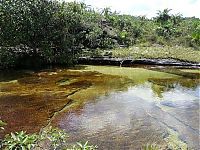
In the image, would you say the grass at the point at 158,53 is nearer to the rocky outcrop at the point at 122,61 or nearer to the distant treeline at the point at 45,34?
the rocky outcrop at the point at 122,61

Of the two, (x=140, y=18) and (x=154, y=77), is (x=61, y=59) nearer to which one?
(x=154, y=77)

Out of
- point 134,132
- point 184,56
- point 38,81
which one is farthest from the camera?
point 184,56

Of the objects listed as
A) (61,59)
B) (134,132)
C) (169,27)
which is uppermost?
(169,27)

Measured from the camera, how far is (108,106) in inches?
464

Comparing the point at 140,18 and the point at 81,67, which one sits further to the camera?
the point at 140,18

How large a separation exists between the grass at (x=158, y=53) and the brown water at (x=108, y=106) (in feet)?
16.2

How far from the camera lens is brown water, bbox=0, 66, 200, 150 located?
8.68 m

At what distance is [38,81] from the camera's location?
16625 millimetres

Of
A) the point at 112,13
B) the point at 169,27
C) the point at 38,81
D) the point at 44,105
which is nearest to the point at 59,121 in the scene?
the point at 44,105

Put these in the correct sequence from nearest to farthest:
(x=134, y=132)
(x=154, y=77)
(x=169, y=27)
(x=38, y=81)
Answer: (x=134, y=132), (x=38, y=81), (x=154, y=77), (x=169, y=27)

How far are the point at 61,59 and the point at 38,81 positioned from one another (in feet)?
Result: 17.2

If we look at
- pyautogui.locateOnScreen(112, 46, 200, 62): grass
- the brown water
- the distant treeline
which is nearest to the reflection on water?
the brown water

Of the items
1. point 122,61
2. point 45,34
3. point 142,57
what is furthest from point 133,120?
point 142,57

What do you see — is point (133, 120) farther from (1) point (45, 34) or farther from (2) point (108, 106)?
(1) point (45, 34)
